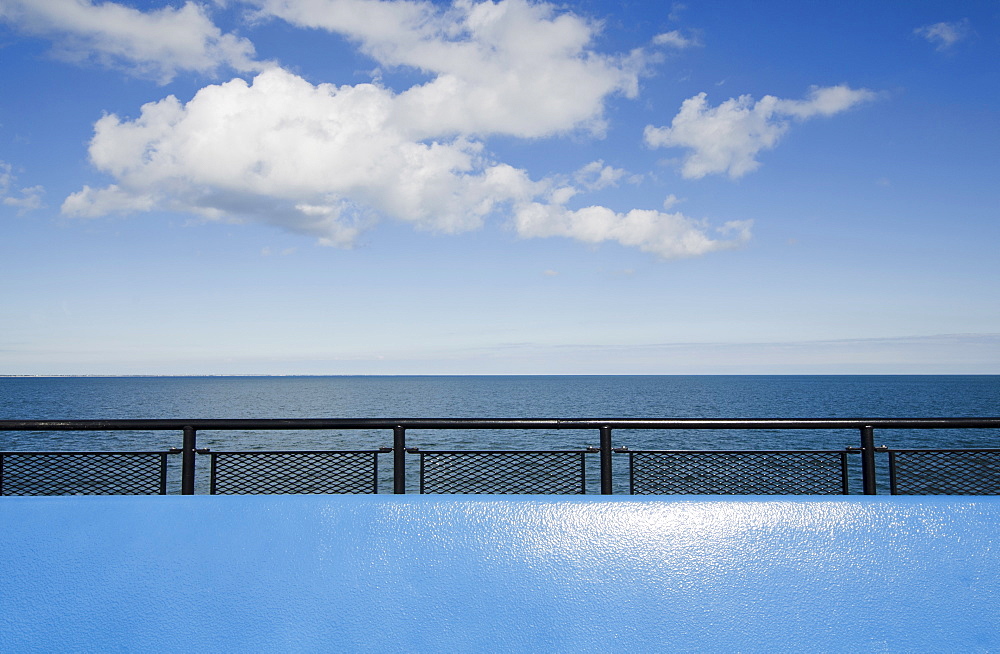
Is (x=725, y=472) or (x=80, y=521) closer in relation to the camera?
(x=80, y=521)

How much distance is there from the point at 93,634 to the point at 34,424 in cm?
130

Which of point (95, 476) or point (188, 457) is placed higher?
point (188, 457)

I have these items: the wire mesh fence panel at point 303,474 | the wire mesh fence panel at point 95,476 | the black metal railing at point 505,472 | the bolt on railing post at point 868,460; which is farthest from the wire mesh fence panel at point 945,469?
the wire mesh fence panel at point 95,476

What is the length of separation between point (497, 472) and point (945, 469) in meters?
2.82

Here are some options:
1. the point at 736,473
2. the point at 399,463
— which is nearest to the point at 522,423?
the point at 399,463

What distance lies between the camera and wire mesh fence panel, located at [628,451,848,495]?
407 cm

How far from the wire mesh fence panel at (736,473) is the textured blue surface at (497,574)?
858mm

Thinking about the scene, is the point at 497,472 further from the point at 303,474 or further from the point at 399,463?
the point at 303,474

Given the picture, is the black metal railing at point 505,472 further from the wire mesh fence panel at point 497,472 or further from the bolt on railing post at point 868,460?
the bolt on railing post at point 868,460

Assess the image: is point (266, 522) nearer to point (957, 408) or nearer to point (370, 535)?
point (370, 535)

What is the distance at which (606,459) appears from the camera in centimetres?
350

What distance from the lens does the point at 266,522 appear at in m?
3.17

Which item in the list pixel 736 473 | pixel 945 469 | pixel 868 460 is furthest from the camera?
pixel 736 473

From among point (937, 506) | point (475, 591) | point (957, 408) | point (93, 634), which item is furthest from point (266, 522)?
point (957, 408)
